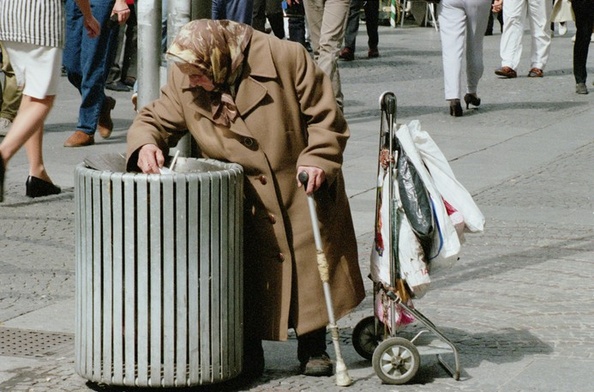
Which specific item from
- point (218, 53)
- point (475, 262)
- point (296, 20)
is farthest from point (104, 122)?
point (218, 53)

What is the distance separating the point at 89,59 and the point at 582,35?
625 cm

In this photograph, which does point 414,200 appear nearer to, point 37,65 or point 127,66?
point 37,65

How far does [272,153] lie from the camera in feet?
15.9

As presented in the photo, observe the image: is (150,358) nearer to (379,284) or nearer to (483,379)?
(379,284)

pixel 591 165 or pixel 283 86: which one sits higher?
pixel 283 86

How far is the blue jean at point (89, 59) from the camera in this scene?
10125 mm

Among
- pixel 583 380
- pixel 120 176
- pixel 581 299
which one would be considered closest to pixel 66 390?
pixel 120 176

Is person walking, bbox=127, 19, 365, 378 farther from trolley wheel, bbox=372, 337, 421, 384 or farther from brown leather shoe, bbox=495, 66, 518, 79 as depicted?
brown leather shoe, bbox=495, 66, 518, 79

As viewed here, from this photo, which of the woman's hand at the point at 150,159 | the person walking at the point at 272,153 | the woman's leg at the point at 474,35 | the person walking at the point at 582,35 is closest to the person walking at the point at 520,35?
the person walking at the point at 582,35

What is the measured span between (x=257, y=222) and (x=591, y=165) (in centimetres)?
554

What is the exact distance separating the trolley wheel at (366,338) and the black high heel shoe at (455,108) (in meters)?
7.29

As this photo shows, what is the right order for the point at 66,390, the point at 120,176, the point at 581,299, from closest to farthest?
1. the point at 120,176
2. the point at 66,390
3. the point at 581,299

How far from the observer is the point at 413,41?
21.2 metres

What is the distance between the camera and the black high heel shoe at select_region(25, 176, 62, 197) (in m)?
8.31
